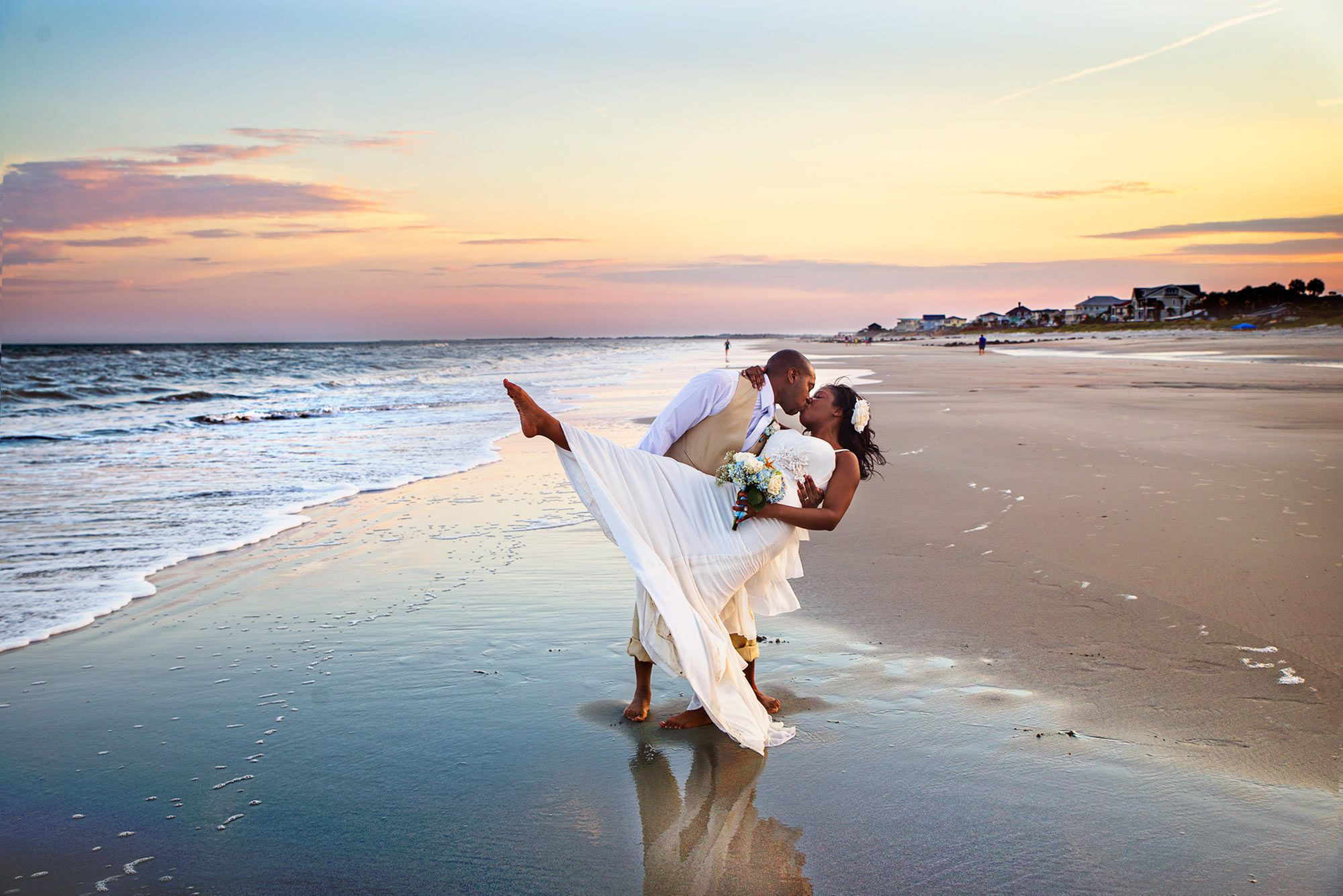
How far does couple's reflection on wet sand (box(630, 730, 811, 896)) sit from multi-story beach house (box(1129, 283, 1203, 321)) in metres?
119

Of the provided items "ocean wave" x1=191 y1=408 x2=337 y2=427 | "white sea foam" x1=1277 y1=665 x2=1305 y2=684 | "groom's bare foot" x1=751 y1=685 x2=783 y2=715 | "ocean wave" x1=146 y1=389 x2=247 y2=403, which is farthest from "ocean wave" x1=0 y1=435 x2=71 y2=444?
"white sea foam" x1=1277 y1=665 x2=1305 y2=684

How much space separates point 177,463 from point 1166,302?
11993cm

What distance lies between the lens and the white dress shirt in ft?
13.8

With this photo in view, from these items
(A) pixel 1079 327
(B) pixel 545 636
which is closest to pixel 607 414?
(B) pixel 545 636

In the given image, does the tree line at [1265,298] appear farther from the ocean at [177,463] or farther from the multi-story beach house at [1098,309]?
the ocean at [177,463]

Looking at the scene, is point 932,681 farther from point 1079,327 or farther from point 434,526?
point 1079,327

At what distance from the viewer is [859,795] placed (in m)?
3.45

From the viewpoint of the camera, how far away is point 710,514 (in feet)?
13.9

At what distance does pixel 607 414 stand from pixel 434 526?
1144 centimetres

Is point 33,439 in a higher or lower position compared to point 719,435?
lower

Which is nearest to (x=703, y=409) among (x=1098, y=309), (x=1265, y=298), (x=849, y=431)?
(x=849, y=431)

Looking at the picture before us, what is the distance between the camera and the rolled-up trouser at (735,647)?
4270 millimetres

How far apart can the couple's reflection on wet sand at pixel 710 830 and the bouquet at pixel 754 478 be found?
1.09 meters

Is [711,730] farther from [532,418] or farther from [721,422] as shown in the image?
[532,418]
